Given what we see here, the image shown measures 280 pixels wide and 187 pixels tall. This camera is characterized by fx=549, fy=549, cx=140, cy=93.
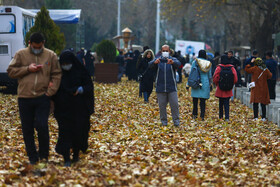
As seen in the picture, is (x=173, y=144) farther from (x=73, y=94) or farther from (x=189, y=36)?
(x=189, y=36)

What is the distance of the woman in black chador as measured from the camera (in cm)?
725

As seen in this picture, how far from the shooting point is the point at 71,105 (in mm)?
7293

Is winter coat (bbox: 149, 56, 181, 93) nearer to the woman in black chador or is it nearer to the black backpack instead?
the black backpack

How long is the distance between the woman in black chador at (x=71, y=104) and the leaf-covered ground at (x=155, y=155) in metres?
0.37

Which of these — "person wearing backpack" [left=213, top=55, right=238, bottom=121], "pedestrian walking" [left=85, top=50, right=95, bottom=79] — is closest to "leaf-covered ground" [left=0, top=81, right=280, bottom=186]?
"person wearing backpack" [left=213, top=55, right=238, bottom=121]

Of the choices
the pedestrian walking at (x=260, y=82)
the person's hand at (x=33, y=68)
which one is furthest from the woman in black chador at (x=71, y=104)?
the pedestrian walking at (x=260, y=82)

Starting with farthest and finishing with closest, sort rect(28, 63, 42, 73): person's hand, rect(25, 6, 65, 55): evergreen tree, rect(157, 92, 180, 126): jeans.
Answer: rect(25, 6, 65, 55): evergreen tree
rect(157, 92, 180, 126): jeans
rect(28, 63, 42, 73): person's hand

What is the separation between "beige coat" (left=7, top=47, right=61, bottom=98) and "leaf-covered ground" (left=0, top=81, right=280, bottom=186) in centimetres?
97

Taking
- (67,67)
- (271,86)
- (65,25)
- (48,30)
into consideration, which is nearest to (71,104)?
(67,67)

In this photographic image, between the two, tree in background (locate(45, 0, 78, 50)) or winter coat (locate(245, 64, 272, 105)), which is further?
tree in background (locate(45, 0, 78, 50))

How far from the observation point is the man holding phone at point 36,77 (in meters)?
7.05

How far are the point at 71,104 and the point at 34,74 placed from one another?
63 cm

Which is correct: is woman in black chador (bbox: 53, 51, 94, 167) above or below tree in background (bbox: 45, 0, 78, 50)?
below

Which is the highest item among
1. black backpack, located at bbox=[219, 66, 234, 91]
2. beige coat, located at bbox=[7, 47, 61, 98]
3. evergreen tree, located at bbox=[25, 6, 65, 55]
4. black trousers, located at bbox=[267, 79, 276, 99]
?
evergreen tree, located at bbox=[25, 6, 65, 55]
